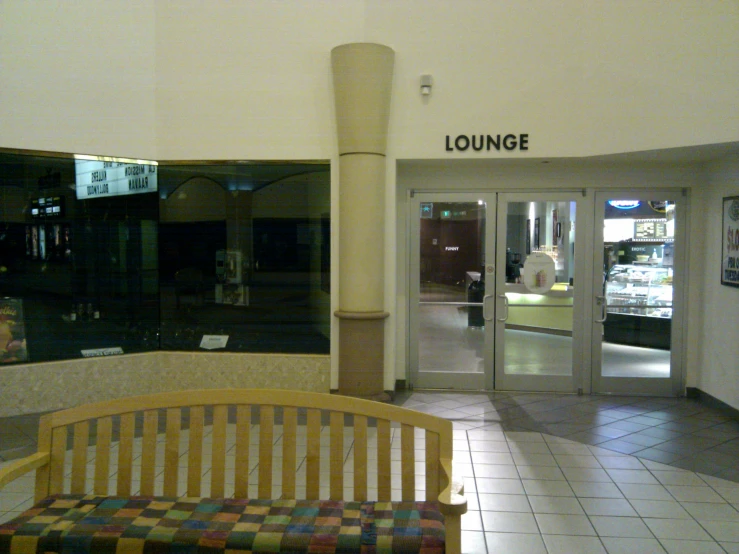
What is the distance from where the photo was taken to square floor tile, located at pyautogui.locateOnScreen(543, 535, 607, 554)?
3.73 meters

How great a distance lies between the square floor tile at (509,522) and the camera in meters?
4.02

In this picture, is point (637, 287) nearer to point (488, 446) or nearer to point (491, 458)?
point (488, 446)

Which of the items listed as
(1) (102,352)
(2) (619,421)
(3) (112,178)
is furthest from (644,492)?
(3) (112,178)

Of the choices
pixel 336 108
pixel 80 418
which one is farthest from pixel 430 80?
pixel 80 418

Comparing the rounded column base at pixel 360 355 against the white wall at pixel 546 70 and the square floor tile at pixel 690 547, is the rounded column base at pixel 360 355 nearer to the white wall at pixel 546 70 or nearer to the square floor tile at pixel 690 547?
the white wall at pixel 546 70

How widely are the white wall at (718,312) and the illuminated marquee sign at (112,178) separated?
20.1 feet

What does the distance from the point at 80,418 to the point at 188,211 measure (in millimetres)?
4180

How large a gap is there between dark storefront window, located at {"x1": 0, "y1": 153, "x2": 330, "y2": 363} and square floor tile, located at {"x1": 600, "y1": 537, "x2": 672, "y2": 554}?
3900 millimetres

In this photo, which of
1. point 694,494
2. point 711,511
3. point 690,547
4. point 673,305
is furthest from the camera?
point 673,305

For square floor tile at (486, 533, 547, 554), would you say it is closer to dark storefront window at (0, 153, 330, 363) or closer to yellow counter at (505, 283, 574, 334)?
dark storefront window at (0, 153, 330, 363)

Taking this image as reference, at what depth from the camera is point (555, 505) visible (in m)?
4.38

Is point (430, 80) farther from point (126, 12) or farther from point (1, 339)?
point (1, 339)

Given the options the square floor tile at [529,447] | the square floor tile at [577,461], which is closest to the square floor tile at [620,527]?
the square floor tile at [577,461]

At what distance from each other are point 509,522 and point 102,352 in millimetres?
4784
